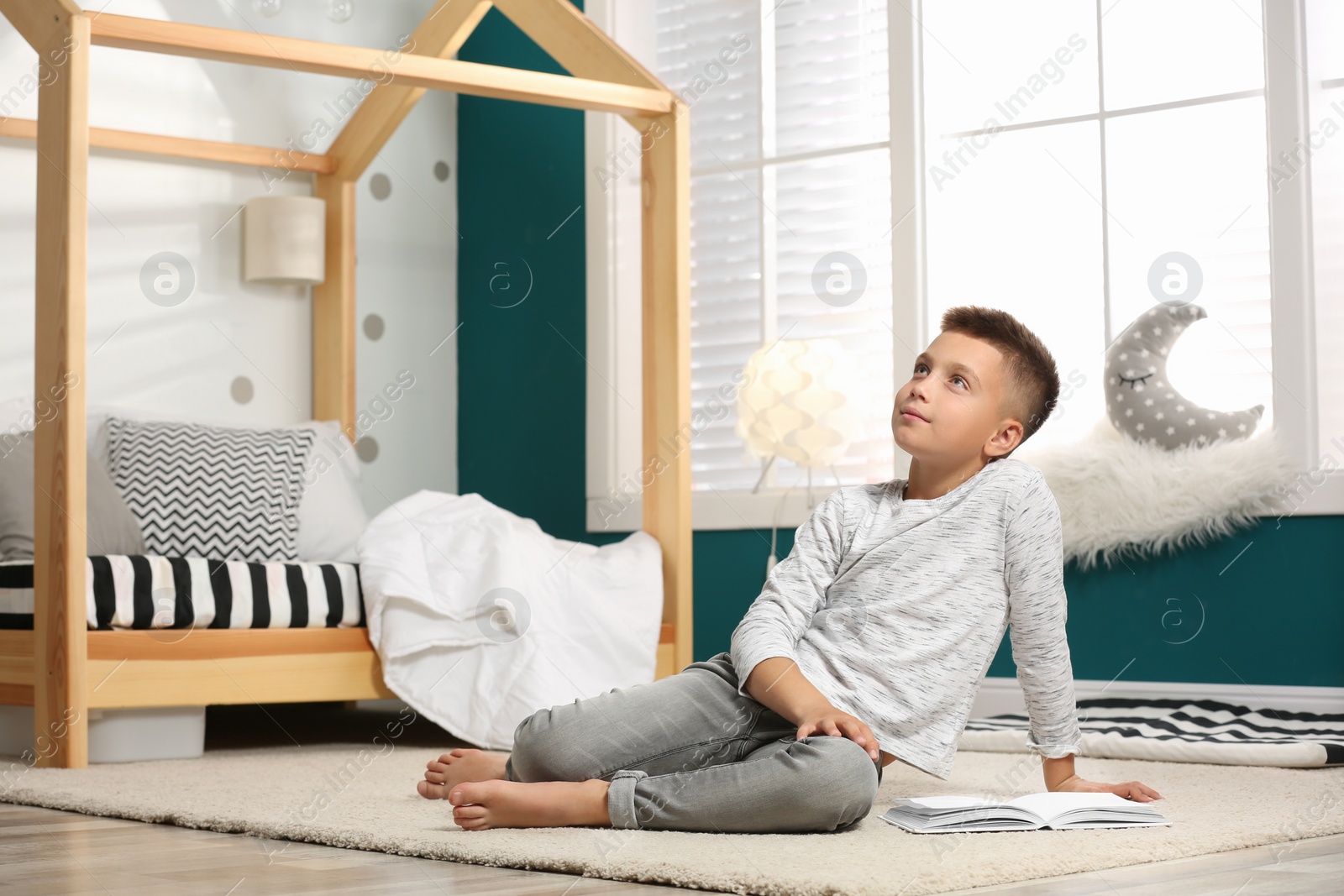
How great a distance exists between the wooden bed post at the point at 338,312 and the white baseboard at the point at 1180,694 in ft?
5.56

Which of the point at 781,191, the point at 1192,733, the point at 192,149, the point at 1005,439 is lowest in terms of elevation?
the point at 1192,733

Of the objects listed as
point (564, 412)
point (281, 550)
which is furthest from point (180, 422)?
point (564, 412)

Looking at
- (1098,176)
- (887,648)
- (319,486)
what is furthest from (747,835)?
(1098,176)

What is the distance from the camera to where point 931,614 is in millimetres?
1639

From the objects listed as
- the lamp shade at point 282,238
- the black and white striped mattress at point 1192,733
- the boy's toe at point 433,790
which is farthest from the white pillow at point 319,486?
the black and white striped mattress at point 1192,733

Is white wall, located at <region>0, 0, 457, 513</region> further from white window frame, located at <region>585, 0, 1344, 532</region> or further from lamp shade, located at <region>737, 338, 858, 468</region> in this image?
lamp shade, located at <region>737, 338, 858, 468</region>

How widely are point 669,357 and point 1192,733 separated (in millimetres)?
1217

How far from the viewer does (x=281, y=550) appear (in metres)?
2.91

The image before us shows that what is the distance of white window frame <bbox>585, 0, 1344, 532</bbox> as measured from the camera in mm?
2725

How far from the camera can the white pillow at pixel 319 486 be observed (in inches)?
119

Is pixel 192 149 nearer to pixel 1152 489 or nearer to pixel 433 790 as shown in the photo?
pixel 433 790

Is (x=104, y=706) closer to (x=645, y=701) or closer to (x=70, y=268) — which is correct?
(x=70, y=268)

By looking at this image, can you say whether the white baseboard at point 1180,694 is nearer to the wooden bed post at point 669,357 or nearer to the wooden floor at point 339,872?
the wooden bed post at point 669,357

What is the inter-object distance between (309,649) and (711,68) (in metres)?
1.84
